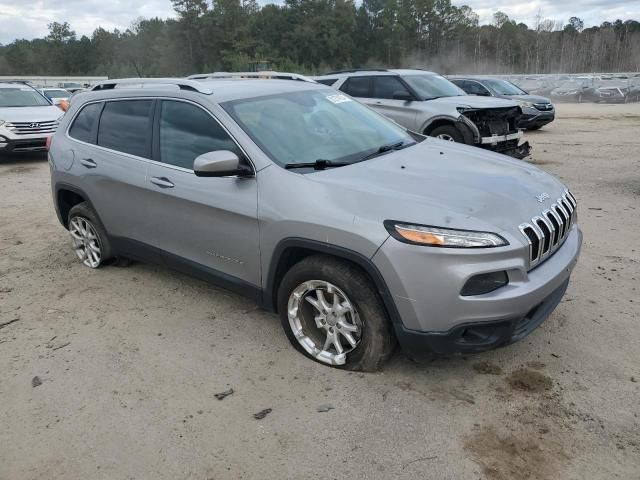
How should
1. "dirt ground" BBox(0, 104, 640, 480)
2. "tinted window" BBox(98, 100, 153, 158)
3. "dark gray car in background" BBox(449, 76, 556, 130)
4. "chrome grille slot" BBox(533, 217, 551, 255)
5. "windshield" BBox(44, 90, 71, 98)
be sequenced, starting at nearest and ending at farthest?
"dirt ground" BBox(0, 104, 640, 480) → "chrome grille slot" BBox(533, 217, 551, 255) → "tinted window" BBox(98, 100, 153, 158) → "dark gray car in background" BBox(449, 76, 556, 130) → "windshield" BBox(44, 90, 71, 98)

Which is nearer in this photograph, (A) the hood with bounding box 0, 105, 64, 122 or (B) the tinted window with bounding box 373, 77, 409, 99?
(B) the tinted window with bounding box 373, 77, 409, 99

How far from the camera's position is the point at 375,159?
3.65 metres

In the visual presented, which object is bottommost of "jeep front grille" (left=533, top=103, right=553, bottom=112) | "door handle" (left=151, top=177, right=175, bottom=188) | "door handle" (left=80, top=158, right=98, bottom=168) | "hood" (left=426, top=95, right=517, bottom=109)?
"jeep front grille" (left=533, top=103, right=553, bottom=112)

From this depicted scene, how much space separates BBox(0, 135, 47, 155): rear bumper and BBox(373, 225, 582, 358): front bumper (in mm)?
10859

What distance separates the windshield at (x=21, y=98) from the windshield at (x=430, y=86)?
858cm

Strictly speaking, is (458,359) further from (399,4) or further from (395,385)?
(399,4)

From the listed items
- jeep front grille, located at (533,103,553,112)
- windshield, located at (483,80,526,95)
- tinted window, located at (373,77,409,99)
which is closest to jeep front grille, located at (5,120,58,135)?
tinted window, located at (373,77,409,99)

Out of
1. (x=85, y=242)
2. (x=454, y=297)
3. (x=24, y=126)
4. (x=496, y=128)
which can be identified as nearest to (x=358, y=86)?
(x=496, y=128)

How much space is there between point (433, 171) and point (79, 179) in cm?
318

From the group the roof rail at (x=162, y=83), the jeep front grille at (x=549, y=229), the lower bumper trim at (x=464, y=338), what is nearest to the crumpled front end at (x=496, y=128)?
the jeep front grille at (x=549, y=229)

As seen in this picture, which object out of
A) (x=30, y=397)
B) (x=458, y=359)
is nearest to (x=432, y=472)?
(x=458, y=359)

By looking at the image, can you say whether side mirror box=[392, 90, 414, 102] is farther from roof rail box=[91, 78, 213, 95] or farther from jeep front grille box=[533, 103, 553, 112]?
jeep front grille box=[533, 103, 553, 112]

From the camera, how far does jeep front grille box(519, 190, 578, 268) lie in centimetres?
296

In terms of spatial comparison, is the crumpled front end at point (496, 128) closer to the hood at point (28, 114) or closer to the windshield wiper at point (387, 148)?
the windshield wiper at point (387, 148)
